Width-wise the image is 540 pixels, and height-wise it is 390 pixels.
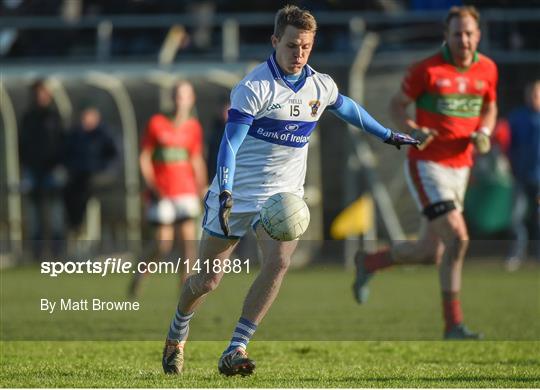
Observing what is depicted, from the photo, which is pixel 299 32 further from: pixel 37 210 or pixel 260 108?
pixel 37 210

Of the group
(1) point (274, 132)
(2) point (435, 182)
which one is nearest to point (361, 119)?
(1) point (274, 132)

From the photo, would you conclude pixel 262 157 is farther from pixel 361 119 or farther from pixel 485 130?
pixel 485 130

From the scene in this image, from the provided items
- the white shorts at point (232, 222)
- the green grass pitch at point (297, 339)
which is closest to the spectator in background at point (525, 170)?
the green grass pitch at point (297, 339)

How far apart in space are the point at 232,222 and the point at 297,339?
279 cm

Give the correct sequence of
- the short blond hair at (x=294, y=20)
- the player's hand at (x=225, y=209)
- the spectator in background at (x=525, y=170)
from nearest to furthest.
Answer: the player's hand at (x=225, y=209)
the short blond hair at (x=294, y=20)
the spectator in background at (x=525, y=170)

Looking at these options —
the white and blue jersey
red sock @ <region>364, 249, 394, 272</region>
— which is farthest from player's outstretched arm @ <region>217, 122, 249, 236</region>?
red sock @ <region>364, 249, 394, 272</region>

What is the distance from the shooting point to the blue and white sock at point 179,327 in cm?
849

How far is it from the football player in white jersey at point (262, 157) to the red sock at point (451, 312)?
9.59 ft

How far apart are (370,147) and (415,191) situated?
336 inches

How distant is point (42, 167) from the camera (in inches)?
794

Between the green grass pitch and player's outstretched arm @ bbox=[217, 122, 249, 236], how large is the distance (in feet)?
3.17

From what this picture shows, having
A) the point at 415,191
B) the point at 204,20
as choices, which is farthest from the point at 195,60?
the point at 415,191

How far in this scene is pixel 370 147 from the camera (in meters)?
19.8

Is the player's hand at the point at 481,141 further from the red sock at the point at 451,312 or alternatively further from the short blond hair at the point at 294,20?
the short blond hair at the point at 294,20
